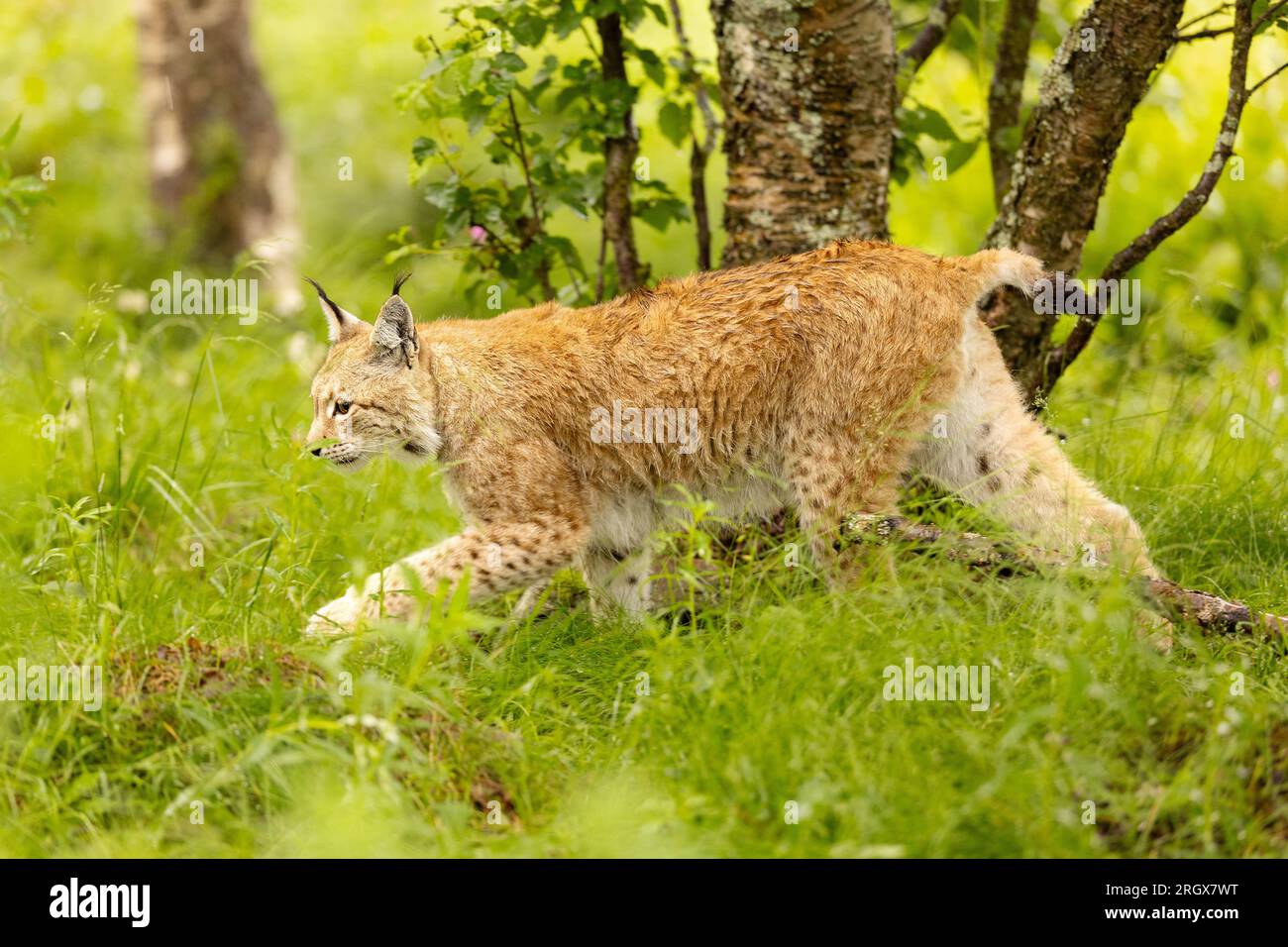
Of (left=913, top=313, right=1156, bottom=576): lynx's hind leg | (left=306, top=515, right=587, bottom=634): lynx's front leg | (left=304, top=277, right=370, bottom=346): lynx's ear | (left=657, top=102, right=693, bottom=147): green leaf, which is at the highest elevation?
(left=657, top=102, right=693, bottom=147): green leaf

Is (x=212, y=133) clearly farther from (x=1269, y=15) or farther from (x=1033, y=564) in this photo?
(x=1033, y=564)

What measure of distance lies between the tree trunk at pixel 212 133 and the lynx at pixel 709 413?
485 centimetres

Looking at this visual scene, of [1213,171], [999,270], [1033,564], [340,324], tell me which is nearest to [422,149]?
[340,324]

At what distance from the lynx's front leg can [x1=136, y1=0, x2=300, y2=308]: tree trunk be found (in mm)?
5195

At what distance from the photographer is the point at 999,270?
171 inches

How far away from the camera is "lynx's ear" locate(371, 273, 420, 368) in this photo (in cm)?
440

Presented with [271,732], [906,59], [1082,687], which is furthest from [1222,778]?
[906,59]

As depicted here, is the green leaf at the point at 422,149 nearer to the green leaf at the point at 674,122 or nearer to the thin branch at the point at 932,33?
the green leaf at the point at 674,122

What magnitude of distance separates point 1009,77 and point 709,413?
89.8 inches

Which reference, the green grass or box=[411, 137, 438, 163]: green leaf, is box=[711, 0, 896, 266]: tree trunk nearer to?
box=[411, 137, 438, 163]: green leaf

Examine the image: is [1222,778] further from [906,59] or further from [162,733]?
[906,59]

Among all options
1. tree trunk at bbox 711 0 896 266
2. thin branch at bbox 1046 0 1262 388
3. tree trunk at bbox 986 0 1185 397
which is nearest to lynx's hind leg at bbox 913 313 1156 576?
tree trunk at bbox 986 0 1185 397

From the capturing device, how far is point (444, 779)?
3.19 meters

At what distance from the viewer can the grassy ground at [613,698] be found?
2.98 m
